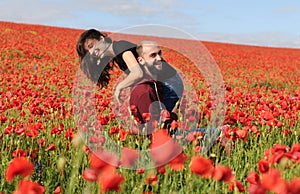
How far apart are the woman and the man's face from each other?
3.9 inches

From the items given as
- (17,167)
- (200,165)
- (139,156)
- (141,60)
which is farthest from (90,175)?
(141,60)

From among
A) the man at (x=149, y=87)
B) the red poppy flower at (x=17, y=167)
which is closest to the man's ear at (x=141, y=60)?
the man at (x=149, y=87)

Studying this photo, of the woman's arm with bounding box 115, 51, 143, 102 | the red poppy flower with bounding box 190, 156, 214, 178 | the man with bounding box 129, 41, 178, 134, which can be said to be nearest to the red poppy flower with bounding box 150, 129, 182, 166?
the red poppy flower with bounding box 190, 156, 214, 178

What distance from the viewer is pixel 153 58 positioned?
3705 mm

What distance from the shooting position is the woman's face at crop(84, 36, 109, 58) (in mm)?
4590

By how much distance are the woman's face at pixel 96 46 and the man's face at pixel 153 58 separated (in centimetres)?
93

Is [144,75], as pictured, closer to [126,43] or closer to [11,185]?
[126,43]

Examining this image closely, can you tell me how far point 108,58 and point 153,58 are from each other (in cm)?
105

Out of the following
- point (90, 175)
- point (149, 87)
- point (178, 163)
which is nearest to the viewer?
point (90, 175)

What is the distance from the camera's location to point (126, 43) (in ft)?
14.6

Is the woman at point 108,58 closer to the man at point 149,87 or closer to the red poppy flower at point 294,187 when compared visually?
the man at point 149,87

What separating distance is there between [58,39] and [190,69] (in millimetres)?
11956

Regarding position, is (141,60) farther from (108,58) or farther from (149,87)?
(108,58)

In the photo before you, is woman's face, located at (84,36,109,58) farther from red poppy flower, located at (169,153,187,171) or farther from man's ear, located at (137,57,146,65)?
red poppy flower, located at (169,153,187,171)
